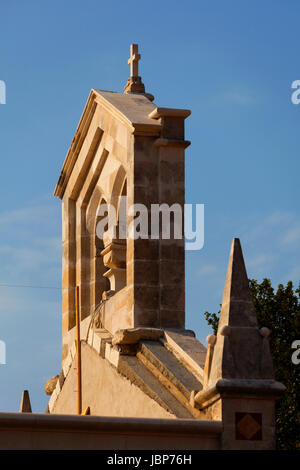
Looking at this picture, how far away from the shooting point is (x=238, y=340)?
15.4m

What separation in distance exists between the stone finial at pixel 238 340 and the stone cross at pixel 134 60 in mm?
8417

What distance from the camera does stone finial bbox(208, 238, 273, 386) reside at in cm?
1522

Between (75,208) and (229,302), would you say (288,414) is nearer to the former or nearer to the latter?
(75,208)

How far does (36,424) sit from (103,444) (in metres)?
0.82

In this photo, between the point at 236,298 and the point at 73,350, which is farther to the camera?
the point at 73,350

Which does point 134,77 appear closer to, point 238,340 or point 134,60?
point 134,60

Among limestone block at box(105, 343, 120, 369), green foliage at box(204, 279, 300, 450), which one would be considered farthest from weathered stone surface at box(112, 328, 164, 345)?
green foliage at box(204, 279, 300, 450)

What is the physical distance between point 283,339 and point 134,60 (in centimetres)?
1475

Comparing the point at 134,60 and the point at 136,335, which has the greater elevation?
the point at 134,60

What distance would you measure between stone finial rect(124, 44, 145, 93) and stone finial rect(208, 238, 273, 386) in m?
8.00

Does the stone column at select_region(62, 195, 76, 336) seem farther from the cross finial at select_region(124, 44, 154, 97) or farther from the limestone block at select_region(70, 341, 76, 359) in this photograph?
the cross finial at select_region(124, 44, 154, 97)

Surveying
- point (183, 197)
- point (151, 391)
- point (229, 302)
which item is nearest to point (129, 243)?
point (183, 197)

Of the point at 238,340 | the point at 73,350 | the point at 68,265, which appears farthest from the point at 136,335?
→ the point at 68,265

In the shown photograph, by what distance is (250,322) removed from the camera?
15.5 metres
